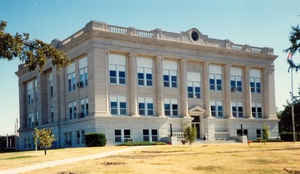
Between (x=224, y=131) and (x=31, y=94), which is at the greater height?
(x=31, y=94)

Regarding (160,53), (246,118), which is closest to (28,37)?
(160,53)

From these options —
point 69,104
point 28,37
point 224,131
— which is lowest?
point 224,131

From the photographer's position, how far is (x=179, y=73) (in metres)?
53.0

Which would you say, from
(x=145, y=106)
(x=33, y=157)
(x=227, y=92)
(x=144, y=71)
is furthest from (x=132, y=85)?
(x=33, y=157)

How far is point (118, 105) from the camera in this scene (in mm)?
47844

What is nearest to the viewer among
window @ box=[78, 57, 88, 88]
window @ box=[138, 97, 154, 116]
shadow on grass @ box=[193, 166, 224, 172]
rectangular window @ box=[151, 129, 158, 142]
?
shadow on grass @ box=[193, 166, 224, 172]

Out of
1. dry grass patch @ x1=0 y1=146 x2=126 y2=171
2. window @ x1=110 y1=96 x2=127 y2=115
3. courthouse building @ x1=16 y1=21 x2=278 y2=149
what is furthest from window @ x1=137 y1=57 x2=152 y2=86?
dry grass patch @ x1=0 y1=146 x2=126 y2=171

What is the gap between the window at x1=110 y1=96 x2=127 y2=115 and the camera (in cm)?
4745

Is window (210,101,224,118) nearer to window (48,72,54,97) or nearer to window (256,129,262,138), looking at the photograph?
window (256,129,262,138)

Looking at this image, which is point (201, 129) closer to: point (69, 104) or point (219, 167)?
point (69, 104)

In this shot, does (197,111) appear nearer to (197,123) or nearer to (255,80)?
(197,123)

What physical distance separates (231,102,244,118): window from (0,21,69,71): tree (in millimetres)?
35296

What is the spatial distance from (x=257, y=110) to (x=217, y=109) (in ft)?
25.3

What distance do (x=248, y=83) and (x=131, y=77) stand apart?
19.4m
